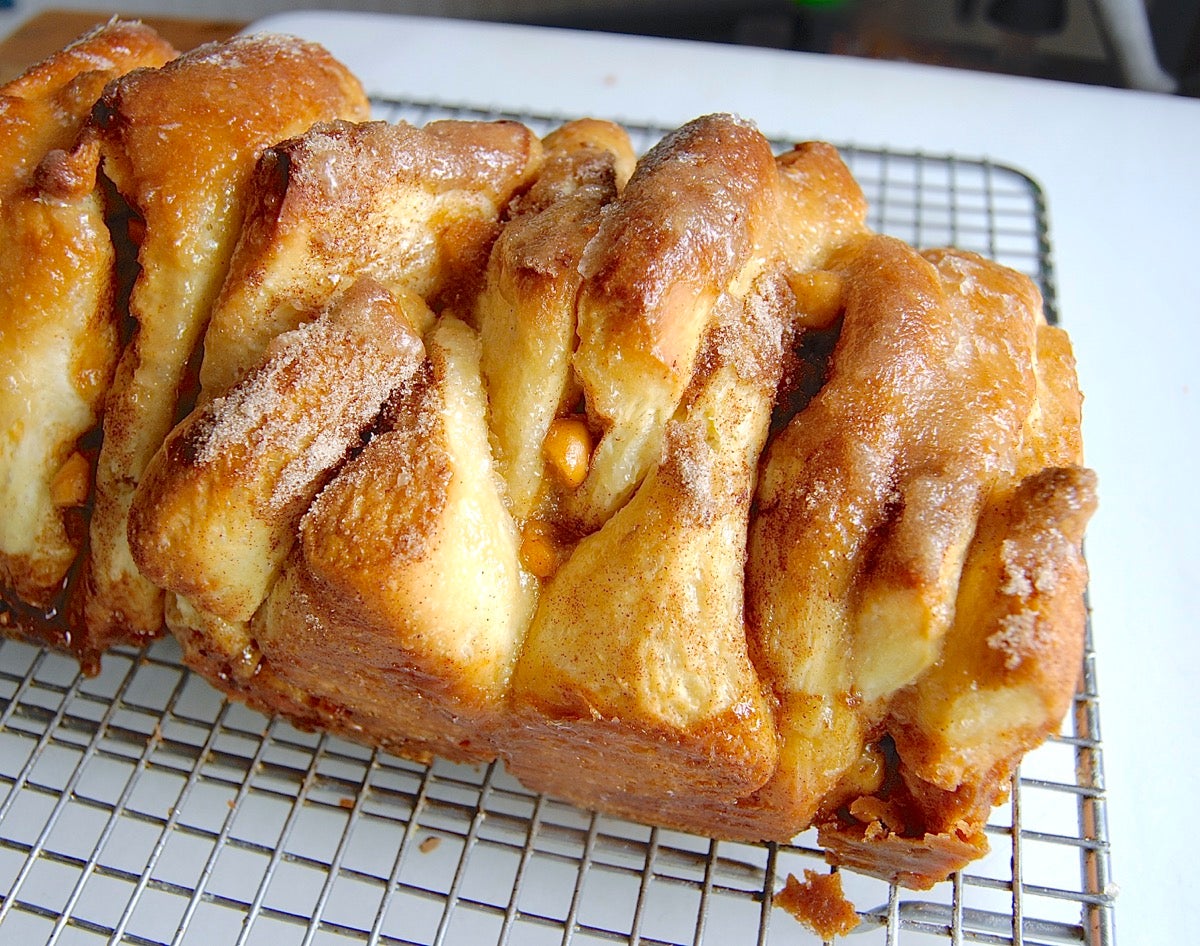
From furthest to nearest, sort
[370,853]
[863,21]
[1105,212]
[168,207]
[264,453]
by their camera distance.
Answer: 1. [863,21]
2. [1105,212]
3. [370,853]
4. [168,207]
5. [264,453]

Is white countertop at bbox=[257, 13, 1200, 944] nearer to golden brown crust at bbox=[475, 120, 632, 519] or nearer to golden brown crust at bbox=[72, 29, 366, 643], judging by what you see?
golden brown crust at bbox=[475, 120, 632, 519]

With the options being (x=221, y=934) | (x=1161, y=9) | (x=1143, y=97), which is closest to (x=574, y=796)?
(x=221, y=934)

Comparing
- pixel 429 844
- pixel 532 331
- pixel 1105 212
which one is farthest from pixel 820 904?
pixel 1105 212

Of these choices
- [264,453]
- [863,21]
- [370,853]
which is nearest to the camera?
[264,453]

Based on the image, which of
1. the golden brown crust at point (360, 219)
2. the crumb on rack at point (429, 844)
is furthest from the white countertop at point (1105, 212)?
the golden brown crust at point (360, 219)

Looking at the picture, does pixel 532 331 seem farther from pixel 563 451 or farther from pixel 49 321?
pixel 49 321

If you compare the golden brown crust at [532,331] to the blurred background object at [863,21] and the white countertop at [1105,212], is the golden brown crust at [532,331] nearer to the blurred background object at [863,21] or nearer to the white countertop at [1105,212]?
the white countertop at [1105,212]
